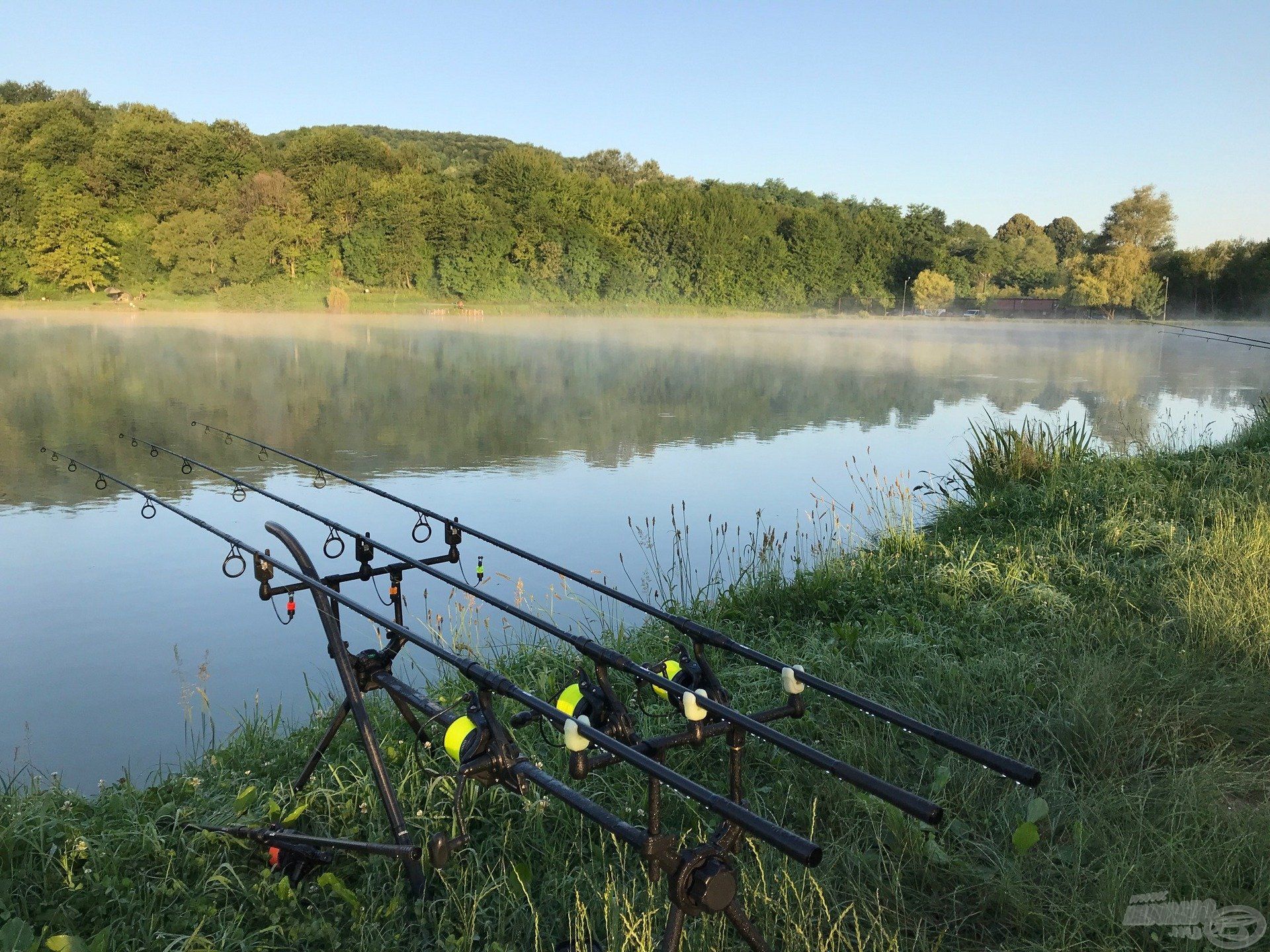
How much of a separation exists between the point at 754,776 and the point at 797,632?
187 cm

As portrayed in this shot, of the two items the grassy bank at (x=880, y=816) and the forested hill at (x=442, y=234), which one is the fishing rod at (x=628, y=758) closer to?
the grassy bank at (x=880, y=816)

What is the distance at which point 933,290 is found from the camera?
78812 mm

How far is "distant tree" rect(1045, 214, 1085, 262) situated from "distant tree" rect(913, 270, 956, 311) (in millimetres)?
36047

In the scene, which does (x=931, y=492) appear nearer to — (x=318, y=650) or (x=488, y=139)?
(x=318, y=650)

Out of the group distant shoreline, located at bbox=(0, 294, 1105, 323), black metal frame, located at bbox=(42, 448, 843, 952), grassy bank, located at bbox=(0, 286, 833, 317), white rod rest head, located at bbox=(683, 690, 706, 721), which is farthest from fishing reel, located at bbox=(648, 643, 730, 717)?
grassy bank, located at bbox=(0, 286, 833, 317)

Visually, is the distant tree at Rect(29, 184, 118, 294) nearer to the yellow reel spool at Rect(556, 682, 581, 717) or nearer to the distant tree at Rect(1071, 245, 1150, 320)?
the yellow reel spool at Rect(556, 682, 581, 717)

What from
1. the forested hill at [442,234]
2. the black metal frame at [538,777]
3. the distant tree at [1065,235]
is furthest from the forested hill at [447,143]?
the black metal frame at [538,777]

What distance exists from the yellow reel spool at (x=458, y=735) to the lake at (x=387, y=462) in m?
2.98

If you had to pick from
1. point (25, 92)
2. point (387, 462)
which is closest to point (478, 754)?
point (387, 462)

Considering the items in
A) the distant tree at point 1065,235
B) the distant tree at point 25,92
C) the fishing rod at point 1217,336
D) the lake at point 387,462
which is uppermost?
the distant tree at point 25,92

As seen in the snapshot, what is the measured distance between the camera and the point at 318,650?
564cm

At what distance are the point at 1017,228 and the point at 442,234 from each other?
264 feet

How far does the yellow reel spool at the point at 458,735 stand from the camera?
1.97 meters

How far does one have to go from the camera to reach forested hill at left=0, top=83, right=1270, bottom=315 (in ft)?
173
